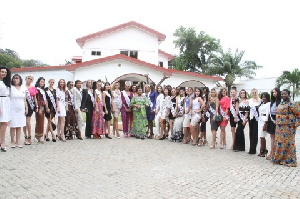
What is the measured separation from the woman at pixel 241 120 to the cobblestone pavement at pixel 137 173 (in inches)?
15.5

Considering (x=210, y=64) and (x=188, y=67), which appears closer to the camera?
Answer: (x=210, y=64)

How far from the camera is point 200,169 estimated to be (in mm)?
5285

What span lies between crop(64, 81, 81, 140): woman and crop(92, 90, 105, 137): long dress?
55 cm

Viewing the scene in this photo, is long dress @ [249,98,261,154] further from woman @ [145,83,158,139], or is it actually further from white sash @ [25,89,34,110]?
white sash @ [25,89,34,110]

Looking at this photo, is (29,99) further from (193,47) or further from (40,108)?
(193,47)

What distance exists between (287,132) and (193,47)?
106 feet

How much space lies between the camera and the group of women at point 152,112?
5.96 metres

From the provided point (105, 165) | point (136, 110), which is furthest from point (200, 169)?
point (136, 110)

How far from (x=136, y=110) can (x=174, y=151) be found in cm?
228

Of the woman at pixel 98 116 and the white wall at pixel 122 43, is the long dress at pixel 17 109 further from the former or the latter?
the white wall at pixel 122 43

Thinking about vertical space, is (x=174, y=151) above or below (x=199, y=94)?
below

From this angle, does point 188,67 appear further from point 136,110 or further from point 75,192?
point 75,192

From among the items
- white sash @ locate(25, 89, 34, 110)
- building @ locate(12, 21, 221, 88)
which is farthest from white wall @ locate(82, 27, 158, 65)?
white sash @ locate(25, 89, 34, 110)

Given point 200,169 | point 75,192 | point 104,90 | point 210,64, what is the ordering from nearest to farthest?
point 75,192
point 200,169
point 104,90
point 210,64
